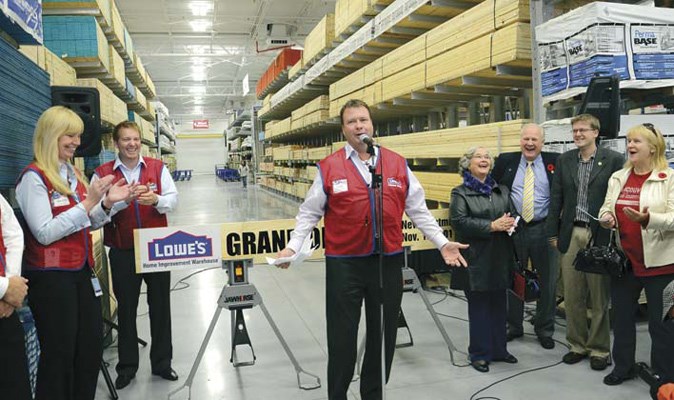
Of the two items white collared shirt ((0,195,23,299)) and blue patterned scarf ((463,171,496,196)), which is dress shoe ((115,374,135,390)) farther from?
blue patterned scarf ((463,171,496,196))

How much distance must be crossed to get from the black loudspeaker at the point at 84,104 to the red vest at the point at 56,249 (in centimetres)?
158

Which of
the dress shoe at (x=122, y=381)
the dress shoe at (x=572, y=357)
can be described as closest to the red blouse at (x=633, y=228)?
the dress shoe at (x=572, y=357)

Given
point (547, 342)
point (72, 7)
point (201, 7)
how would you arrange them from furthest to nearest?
point (201, 7) < point (72, 7) < point (547, 342)

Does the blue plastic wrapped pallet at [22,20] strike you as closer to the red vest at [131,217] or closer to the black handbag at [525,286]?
the red vest at [131,217]

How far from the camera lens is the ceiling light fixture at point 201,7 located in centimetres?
1704

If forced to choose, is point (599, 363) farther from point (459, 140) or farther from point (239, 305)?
point (459, 140)

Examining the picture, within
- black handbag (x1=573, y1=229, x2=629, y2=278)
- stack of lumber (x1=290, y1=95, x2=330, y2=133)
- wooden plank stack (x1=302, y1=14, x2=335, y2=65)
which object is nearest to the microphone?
black handbag (x1=573, y1=229, x2=629, y2=278)

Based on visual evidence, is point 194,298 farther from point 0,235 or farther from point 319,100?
point 319,100

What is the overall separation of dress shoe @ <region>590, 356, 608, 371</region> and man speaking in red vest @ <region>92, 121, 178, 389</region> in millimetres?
3076

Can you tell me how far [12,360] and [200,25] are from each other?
64.1ft

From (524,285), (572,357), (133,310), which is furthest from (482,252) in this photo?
(133,310)

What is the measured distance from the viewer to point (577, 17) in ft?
13.4

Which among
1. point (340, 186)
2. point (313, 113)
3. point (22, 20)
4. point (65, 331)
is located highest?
point (313, 113)

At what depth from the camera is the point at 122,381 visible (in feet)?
11.9
